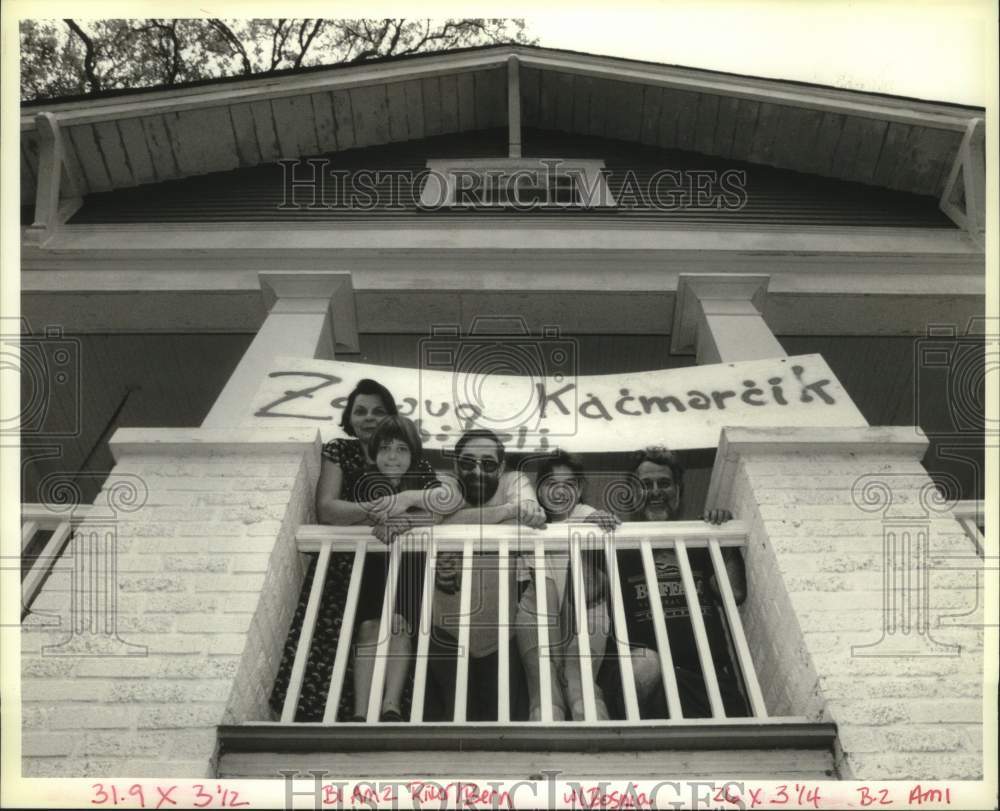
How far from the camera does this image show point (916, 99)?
7.80 meters

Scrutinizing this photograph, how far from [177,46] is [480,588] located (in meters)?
6.46

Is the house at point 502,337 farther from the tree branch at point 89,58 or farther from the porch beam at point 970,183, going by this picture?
the tree branch at point 89,58

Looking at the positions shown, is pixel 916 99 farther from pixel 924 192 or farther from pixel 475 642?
pixel 475 642

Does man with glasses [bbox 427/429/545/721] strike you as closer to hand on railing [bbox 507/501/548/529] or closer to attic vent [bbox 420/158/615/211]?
hand on railing [bbox 507/501/548/529]

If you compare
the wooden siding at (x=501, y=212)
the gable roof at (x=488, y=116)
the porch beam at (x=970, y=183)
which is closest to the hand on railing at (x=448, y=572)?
the wooden siding at (x=501, y=212)

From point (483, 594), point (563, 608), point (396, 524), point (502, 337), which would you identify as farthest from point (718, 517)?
point (502, 337)

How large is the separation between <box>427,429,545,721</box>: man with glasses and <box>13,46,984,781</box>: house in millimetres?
193

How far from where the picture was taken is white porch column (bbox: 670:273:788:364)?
244 inches

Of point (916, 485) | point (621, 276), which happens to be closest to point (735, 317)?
point (621, 276)

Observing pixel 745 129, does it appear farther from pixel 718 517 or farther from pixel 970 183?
pixel 718 517

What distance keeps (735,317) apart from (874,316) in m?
1.14

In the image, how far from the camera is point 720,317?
21.3 feet

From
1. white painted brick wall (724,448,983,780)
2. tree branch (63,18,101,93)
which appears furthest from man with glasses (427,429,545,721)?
tree branch (63,18,101,93)

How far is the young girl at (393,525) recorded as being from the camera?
4.00 m
